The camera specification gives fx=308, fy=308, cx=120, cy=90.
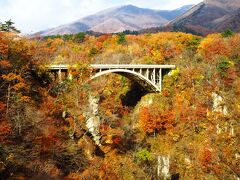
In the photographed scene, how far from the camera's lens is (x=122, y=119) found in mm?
44406

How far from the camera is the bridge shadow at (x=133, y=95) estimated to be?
46.5 metres

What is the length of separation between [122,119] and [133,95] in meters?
4.82

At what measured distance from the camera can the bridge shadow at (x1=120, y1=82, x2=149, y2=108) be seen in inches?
1829

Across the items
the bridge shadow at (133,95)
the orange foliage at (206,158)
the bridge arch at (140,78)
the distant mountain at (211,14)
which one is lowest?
the orange foliage at (206,158)

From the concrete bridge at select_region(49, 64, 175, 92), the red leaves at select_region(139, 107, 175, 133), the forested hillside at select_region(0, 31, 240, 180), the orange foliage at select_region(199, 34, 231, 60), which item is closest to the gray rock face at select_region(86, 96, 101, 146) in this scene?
the forested hillside at select_region(0, 31, 240, 180)

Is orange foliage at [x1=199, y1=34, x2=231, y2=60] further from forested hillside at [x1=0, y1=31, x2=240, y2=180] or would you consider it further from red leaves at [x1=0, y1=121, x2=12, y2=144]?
red leaves at [x1=0, y1=121, x2=12, y2=144]

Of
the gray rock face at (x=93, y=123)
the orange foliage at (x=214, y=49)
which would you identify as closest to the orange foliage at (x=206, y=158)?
the gray rock face at (x=93, y=123)

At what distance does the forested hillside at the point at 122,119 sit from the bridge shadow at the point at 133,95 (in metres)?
0.15

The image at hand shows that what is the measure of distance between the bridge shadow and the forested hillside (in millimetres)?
155

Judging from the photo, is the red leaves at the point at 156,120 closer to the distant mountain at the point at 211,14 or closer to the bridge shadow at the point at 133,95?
the bridge shadow at the point at 133,95

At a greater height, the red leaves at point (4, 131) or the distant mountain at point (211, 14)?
the distant mountain at point (211, 14)

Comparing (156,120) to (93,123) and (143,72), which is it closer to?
(143,72)

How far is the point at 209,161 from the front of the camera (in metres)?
34.0

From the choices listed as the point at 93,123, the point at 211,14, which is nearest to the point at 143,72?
the point at 93,123
